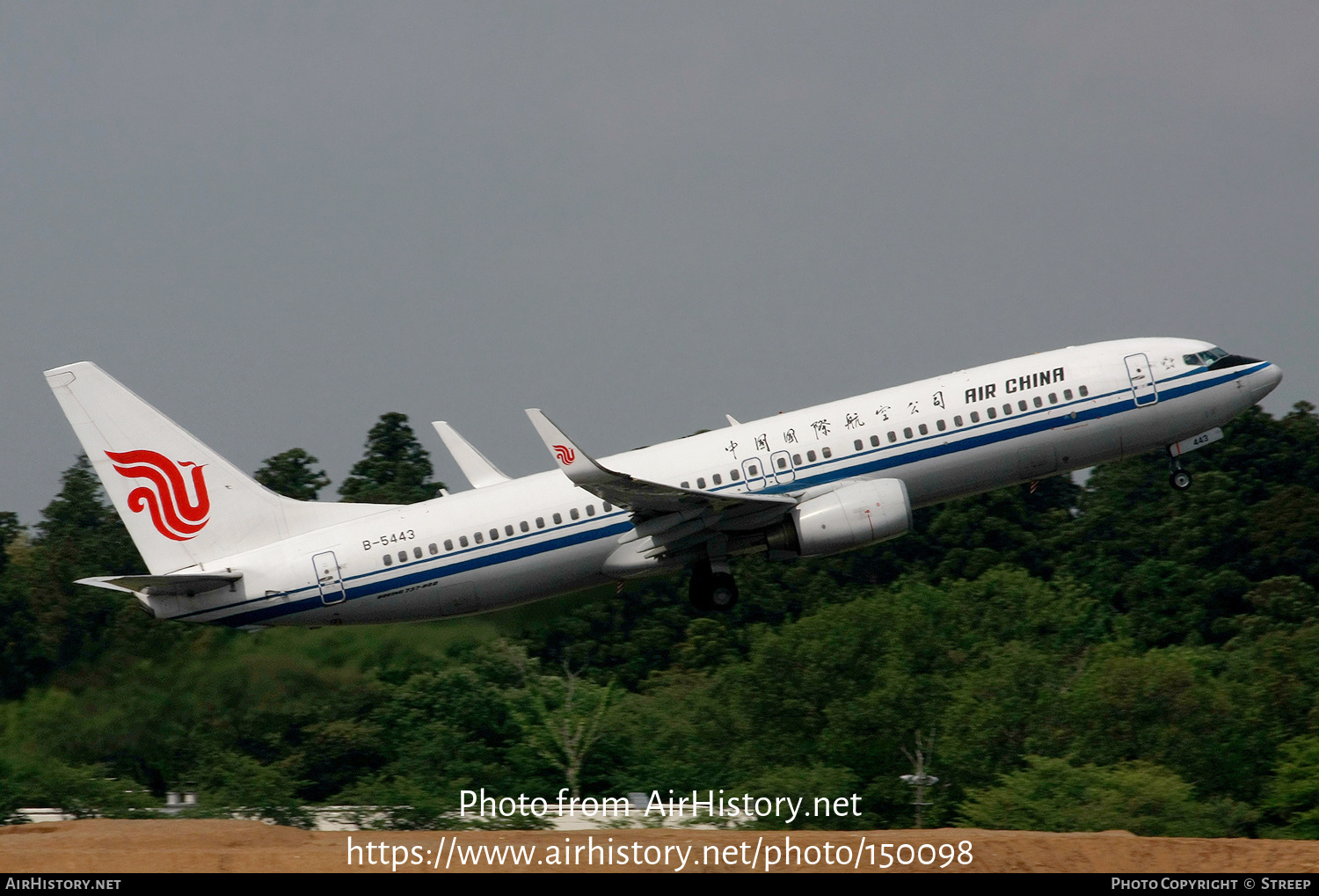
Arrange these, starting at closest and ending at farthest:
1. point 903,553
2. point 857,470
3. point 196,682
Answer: point 857,470 < point 196,682 < point 903,553

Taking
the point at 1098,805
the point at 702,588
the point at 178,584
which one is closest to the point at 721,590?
the point at 702,588

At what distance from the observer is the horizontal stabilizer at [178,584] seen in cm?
3403

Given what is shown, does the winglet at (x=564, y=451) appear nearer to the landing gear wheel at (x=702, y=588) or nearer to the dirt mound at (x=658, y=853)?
the landing gear wheel at (x=702, y=588)

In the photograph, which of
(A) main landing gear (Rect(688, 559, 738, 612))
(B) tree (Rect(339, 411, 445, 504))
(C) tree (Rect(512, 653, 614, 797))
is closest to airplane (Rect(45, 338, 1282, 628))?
(A) main landing gear (Rect(688, 559, 738, 612))

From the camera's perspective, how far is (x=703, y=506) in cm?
3466

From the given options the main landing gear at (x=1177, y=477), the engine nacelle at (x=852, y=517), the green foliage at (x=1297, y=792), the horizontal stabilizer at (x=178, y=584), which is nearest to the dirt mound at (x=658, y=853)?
the horizontal stabilizer at (x=178, y=584)

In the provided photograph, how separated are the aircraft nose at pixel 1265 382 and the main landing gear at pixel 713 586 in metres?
13.2

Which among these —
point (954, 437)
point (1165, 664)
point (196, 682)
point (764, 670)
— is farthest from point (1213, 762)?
point (196, 682)

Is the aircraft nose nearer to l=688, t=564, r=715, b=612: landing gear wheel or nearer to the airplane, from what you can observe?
the airplane

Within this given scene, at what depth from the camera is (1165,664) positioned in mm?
58312

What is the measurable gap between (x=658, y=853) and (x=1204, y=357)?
1754 centimetres

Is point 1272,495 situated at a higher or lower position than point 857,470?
higher
